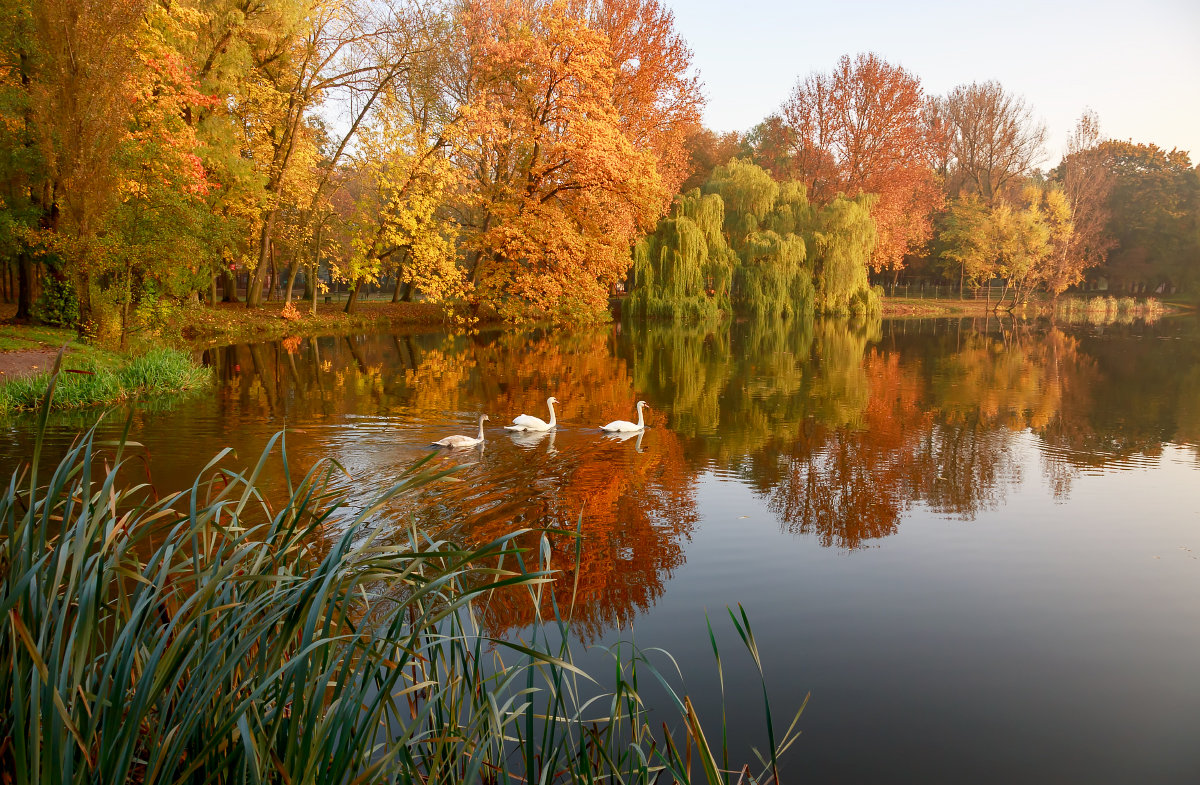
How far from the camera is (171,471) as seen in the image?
8.84 metres

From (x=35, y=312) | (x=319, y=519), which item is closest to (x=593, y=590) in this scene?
(x=319, y=519)

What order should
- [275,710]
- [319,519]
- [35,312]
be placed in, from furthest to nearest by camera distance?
[35,312], [319,519], [275,710]

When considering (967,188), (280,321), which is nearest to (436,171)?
(280,321)

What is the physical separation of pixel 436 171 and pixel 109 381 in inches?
746

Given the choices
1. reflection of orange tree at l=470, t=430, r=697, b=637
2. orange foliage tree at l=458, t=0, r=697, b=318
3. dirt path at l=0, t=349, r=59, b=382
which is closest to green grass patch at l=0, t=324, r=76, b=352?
dirt path at l=0, t=349, r=59, b=382

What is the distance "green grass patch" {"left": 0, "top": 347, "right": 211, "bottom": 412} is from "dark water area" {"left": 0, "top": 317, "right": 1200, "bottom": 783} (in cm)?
77

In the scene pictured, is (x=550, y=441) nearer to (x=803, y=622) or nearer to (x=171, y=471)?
(x=171, y=471)

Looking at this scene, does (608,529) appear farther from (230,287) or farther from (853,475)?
(230,287)

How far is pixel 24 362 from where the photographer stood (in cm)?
1408

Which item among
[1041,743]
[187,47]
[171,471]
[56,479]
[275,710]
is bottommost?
[1041,743]

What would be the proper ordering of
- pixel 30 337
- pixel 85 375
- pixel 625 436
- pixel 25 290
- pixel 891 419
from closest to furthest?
pixel 625 436 < pixel 85 375 < pixel 891 419 < pixel 30 337 < pixel 25 290

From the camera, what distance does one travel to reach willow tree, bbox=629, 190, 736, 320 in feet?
116

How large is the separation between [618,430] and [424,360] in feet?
34.2

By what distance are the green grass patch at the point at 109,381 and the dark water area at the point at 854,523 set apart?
772 millimetres
